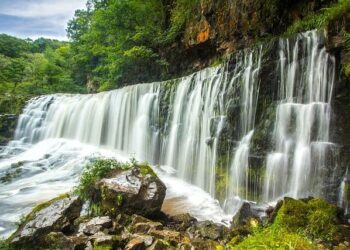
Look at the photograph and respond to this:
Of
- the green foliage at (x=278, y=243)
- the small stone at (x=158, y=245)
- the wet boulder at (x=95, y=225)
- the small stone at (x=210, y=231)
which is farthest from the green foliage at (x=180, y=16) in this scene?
the green foliage at (x=278, y=243)

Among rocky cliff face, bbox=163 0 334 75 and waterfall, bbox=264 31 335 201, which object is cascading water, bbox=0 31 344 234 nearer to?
waterfall, bbox=264 31 335 201

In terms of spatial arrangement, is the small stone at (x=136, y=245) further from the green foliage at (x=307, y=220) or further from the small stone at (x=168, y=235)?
the green foliage at (x=307, y=220)

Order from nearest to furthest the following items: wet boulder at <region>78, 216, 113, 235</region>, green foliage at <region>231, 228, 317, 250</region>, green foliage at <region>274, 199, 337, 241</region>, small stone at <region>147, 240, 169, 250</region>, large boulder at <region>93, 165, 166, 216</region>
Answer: green foliage at <region>231, 228, 317, 250</region>, green foliage at <region>274, 199, 337, 241</region>, small stone at <region>147, 240, 169, 250</region>, wet boulder at <region>78, 216, 113, 235</region>, large boulder at <region>93, 165, 166, 216</region>

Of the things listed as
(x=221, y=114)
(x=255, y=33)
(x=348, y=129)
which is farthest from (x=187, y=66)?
(x=348, y=129)

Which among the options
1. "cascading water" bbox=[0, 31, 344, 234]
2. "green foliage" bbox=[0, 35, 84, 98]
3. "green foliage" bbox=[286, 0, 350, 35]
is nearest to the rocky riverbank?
"cascading water" bbox=[0, 31, 344, 234]

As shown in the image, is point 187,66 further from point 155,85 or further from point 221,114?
point 221,114

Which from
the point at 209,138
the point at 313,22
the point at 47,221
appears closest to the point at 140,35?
the point at 313,22

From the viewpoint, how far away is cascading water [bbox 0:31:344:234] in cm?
829

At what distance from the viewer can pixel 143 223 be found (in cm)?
683

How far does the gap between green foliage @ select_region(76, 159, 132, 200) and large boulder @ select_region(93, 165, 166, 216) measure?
0.80 feet

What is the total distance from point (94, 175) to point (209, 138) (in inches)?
153

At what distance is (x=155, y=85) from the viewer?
600 inches

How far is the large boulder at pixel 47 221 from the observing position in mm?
6332

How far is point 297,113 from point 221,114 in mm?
2639
